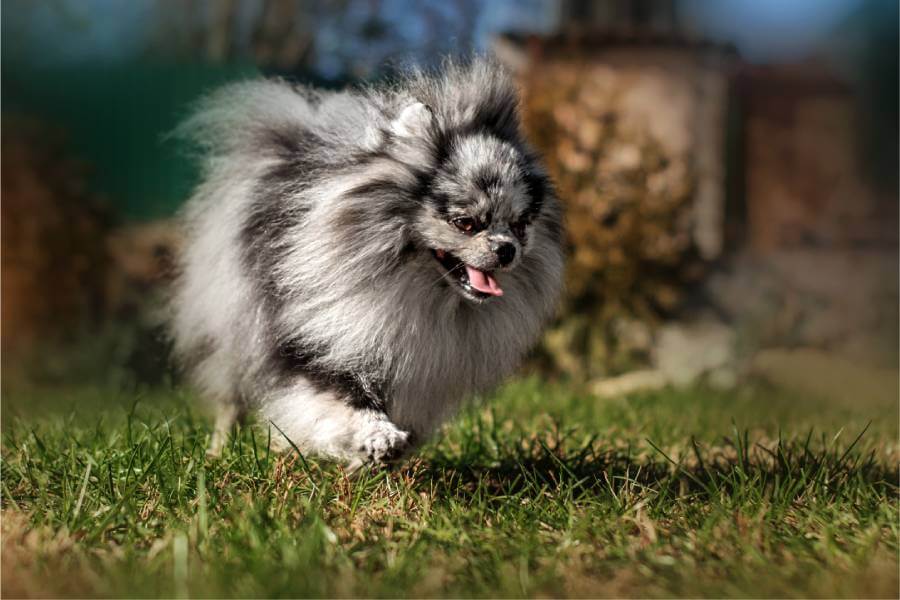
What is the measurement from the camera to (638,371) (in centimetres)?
697

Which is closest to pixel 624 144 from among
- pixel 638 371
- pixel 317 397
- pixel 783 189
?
pixel 638 371

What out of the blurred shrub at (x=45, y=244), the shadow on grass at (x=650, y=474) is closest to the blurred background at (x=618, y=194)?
the blurred shrub at (x=45, y=244)

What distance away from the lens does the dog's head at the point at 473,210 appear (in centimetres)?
301

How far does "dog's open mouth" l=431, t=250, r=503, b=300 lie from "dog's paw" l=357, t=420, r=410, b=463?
0.56 m

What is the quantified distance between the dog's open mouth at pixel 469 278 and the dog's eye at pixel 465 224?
0.12 m

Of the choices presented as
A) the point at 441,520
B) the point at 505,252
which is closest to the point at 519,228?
the point at 505,252

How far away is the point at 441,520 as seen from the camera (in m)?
2.71

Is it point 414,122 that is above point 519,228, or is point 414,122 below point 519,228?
above

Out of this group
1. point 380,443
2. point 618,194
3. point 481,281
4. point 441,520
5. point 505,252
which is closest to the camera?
point 441,520

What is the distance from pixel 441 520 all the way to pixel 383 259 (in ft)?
2.97

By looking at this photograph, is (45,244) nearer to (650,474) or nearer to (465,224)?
(465,224)

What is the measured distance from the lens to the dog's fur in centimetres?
304

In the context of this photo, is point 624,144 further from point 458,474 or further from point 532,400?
point 458,474

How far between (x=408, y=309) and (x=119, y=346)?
15.7 feet
